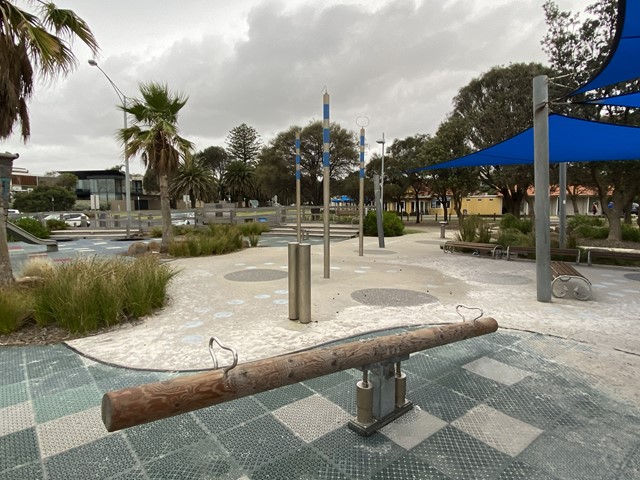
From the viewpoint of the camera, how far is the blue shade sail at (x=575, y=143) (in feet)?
21.3

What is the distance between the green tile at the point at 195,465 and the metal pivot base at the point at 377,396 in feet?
2.51

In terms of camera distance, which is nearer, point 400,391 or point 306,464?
point 306,464

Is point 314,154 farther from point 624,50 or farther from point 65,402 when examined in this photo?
point 65,402

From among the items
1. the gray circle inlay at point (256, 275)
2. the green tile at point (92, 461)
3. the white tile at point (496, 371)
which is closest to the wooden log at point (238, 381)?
the green tile at point (92, 461)

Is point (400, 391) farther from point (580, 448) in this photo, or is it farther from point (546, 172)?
point (546, 172)

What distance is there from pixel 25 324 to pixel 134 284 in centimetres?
119

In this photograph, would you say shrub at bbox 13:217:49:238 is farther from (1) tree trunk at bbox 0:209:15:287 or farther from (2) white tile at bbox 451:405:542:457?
(2) white tile at bbox 451:405:542:457

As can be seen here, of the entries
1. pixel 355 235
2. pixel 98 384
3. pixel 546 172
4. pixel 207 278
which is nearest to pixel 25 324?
pixel 98 384

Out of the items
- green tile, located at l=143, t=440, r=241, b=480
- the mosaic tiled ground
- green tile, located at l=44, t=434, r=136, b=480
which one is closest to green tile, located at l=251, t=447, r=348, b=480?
the mosaic tiled ground

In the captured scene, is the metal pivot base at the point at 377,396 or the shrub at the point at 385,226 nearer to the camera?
the metal pivot base at the point at 377,396

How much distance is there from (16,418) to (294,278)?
8.53 ft

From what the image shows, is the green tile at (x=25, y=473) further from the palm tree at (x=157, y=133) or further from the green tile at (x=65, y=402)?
the palm tree at (x=157, y=133)

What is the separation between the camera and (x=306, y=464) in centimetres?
195

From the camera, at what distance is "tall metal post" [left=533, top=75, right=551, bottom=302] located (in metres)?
5.07
